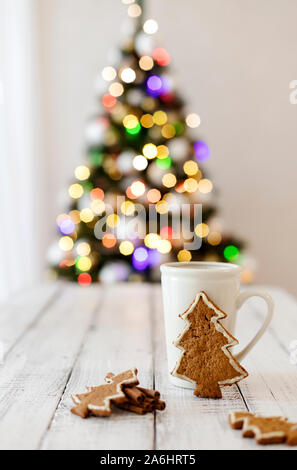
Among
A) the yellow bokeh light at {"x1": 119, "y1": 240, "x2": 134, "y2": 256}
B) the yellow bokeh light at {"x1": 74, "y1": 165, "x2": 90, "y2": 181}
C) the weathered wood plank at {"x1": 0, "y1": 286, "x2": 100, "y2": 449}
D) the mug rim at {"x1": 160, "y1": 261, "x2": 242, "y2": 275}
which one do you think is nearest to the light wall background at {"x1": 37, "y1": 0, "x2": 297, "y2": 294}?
the yellow bokeh light at {"x1": 74, "y1": 165, "x2": 90, "y2": 181}

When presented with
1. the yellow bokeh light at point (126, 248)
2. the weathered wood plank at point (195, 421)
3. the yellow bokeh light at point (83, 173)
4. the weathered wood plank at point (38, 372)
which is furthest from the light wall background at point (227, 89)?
the weathered wood plank at point (195, 421)

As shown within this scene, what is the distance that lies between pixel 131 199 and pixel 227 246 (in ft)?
1.74

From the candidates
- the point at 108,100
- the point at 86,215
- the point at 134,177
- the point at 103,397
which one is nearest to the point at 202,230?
the point at 134,177

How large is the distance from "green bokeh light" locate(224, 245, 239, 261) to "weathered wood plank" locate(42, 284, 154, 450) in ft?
3.88

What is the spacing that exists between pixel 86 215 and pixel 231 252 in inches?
29.3

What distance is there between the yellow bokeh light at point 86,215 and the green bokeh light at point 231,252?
2.26 feet

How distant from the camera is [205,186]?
8.14ft

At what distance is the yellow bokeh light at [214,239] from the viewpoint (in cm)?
246

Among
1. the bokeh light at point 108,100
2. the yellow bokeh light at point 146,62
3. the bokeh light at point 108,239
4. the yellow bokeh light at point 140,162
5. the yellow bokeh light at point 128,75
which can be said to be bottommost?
the bokeh light at point 108,239

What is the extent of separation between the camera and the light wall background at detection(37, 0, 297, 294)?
2998 millimetres

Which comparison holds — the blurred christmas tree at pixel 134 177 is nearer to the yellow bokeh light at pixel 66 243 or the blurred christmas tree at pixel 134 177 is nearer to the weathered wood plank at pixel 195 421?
the yellow bokeh light at pixel 66 243

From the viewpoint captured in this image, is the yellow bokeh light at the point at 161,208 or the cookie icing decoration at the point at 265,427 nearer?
the cookie icing decoration at the point at 265,427

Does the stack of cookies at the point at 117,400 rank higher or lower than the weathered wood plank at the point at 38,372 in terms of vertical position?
higher

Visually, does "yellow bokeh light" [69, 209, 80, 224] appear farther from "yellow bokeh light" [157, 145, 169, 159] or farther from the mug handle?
the mug handle
